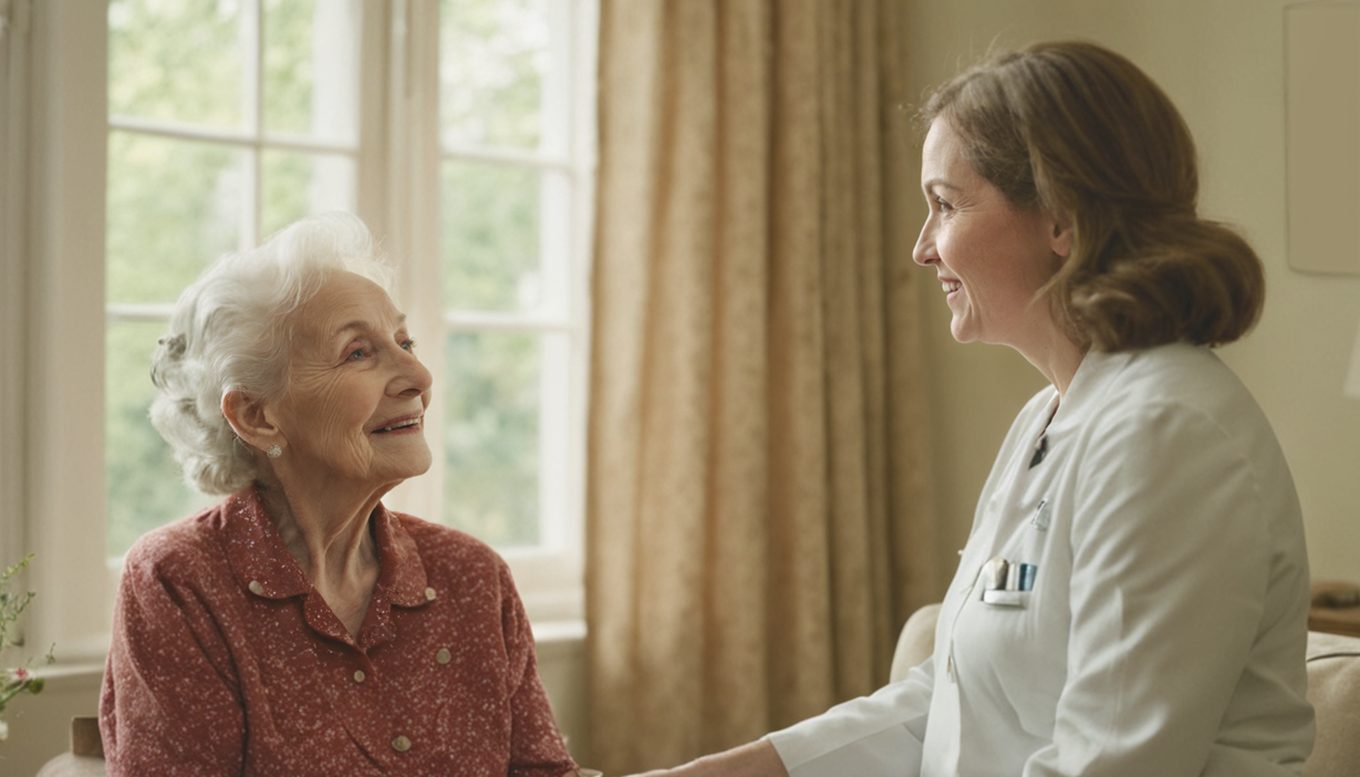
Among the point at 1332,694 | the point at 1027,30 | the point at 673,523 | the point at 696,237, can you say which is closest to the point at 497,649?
the point at 1332,694

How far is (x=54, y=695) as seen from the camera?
2.38 m

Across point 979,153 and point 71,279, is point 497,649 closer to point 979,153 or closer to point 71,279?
point 979,153

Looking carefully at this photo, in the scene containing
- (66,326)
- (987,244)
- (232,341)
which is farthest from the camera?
(66,326)

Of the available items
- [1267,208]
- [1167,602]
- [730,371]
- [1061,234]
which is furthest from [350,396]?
[1267,208]

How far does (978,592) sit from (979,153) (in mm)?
501

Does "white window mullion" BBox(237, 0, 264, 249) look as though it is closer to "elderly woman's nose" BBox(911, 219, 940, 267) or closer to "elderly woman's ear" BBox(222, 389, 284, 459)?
"elderly woman's ear" BBox(222, 389, 284, 459)

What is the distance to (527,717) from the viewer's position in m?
1.74

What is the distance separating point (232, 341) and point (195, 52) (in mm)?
1416

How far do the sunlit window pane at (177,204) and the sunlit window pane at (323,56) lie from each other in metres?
0.23

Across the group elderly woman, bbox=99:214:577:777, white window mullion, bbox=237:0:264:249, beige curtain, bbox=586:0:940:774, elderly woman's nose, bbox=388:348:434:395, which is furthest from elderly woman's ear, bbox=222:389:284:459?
beige curtain, bbox=586:0:940:774

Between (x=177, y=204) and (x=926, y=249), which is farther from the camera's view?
(x=177, y=204)

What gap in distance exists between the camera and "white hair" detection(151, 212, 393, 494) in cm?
167

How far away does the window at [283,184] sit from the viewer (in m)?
2.48

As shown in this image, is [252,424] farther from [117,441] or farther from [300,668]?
[117,441]
